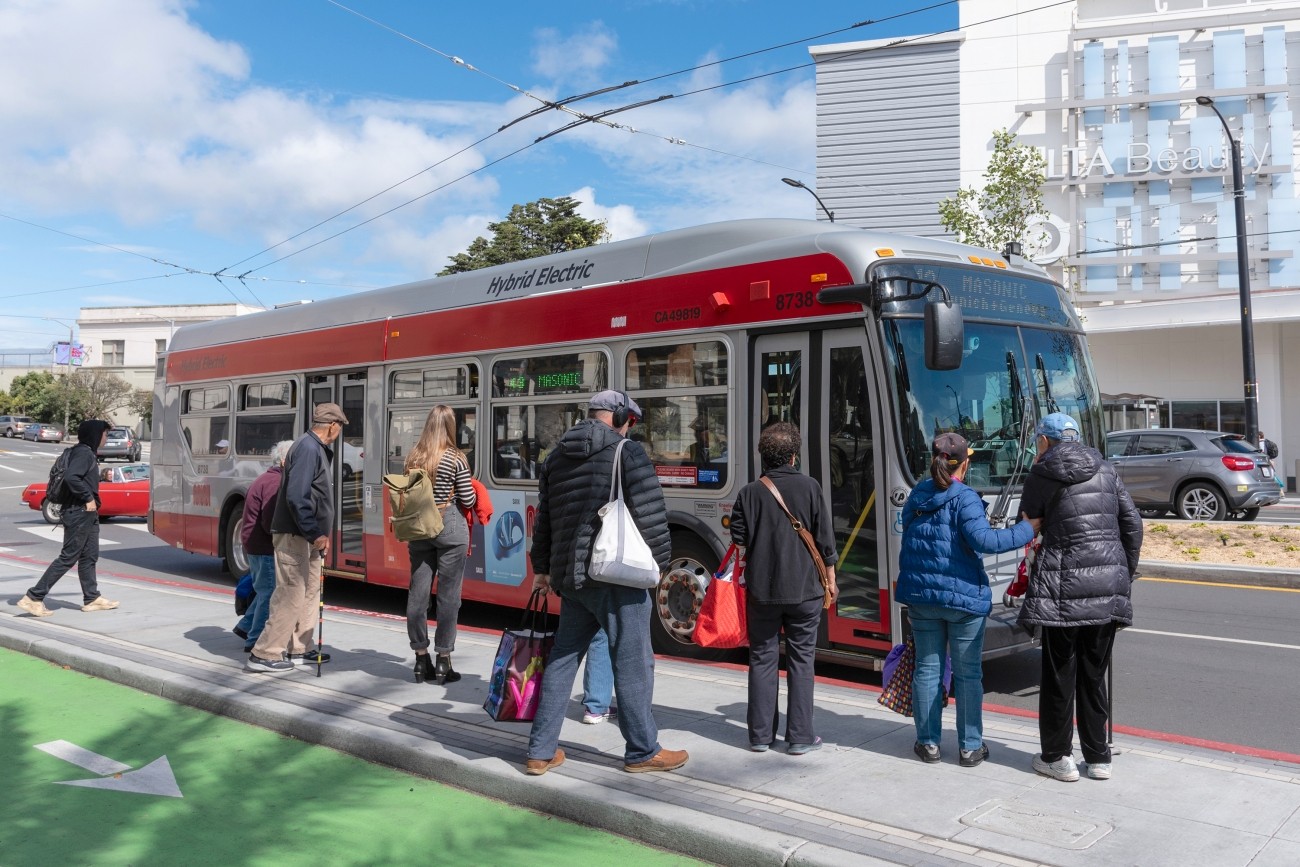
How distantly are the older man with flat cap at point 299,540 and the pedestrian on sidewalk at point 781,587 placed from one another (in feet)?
10.6

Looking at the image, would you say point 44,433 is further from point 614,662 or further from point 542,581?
point 614,662

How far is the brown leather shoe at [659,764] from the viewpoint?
5.05 m

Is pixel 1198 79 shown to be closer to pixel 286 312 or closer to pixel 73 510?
pixel 286 312

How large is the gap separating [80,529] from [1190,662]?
31.6ft

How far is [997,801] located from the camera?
4.60m

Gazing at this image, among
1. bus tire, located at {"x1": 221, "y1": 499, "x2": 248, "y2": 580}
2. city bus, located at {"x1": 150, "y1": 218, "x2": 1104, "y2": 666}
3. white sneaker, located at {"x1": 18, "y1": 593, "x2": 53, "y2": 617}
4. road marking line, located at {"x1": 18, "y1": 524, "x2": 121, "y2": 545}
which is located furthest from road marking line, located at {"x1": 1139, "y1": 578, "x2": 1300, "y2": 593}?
road marking line, located at {"x1": 18, "y1": 524, "x2": 121, "y2": 545}

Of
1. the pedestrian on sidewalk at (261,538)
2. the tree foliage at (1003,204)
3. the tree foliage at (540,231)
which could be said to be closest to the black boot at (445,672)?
the pedestrian on sidewalk at (261,538)

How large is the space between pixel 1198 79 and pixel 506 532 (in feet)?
122

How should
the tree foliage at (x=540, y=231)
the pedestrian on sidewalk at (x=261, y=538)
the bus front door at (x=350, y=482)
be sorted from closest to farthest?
the pedestrian on sidewalk at (x=261, y=538)
the bus front door at (x=350, y=482)
the tree foliage at (x=540, y=231)

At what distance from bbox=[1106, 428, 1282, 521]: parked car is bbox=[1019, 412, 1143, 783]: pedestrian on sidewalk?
14502 millimetres

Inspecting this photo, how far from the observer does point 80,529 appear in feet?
32.4

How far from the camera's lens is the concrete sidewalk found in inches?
161

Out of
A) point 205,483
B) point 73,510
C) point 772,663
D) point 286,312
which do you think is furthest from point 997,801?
point 205,483

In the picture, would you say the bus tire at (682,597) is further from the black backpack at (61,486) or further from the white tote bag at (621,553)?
the black backpack at (61,486)
